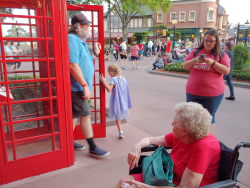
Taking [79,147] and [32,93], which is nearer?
[32,93]

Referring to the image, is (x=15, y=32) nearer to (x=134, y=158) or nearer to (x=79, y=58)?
(x=79, y=58)

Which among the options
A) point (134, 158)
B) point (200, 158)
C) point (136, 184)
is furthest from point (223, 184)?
point (134, 158)

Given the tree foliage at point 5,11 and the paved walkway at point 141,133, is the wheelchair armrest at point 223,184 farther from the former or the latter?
the tree foliage at point 5,11

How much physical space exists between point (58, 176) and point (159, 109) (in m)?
3.41

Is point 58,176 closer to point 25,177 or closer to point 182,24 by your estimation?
point 25,177

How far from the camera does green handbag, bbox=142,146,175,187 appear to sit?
1.49 m

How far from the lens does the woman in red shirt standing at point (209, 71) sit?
296 centimetres

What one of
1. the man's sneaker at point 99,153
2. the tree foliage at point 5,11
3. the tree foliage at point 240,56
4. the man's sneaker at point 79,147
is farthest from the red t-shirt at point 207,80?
the tree foliage at point 240,56

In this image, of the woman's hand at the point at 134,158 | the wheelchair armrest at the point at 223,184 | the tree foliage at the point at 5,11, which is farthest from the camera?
the tree foliage at the point at 5,11

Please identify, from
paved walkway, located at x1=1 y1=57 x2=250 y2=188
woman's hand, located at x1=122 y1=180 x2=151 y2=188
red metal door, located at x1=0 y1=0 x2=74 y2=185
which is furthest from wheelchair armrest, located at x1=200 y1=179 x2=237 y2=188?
red metal door, located at x1=0 y1=0 x2=74 y2=185

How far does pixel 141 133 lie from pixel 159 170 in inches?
101

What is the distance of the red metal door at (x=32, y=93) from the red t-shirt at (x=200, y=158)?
153 cm

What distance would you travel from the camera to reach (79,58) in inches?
113

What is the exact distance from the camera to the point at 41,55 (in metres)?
2.53
